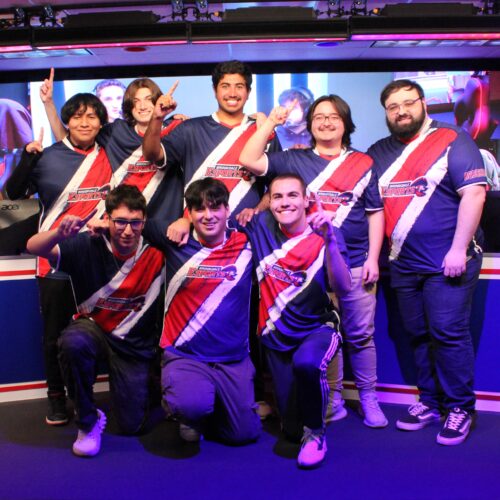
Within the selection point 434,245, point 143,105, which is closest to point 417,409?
point 434,245

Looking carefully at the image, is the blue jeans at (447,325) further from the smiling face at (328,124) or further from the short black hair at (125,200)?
the short black hair at (125,200)

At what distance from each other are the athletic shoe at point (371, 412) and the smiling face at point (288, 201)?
43.4 inches

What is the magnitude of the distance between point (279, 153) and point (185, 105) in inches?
163

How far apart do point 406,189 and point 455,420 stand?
4.12ft

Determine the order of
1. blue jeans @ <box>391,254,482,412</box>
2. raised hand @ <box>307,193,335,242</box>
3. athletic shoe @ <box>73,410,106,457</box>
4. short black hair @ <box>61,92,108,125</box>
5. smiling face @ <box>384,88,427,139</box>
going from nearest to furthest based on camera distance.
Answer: raised hand @ <box>307,193,335,242</box>, athletic shoe @ <box>73,410,106,457</box>, blue jeans @ <box>391,254,482,412</box>, smiling face @ <box>384,88,427,139</box>, short black hair @ <box>61,92,108,125</box>

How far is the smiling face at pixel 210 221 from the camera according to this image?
2867 mm

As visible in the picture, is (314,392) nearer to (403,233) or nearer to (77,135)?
(403,233)

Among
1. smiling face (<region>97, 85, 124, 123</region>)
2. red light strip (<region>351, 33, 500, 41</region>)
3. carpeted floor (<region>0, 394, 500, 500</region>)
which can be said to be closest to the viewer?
carpeted floor (<region>0, 394, 500, 500</region>)

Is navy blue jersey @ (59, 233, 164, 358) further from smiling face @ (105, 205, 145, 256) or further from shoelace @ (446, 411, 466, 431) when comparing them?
shoelace @ (446, 411, 466, 431)

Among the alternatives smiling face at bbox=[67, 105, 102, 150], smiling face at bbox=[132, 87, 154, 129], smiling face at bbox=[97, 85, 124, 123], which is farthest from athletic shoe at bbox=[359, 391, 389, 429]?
smiling face at bbox=[97, 85, 124, 123]

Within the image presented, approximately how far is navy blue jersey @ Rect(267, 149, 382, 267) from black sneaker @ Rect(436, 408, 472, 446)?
→ 37.0 inches

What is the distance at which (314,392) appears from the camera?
2.69 m

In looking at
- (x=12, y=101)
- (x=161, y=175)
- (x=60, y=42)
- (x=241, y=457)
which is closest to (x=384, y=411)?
(x=241, y=457)

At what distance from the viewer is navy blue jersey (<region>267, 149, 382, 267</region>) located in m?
3.11
